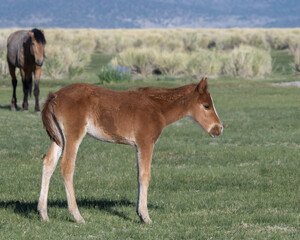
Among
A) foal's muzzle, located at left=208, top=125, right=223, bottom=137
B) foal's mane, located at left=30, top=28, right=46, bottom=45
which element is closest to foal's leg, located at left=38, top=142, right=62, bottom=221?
foal's muzzle, located at left=208, top=125, right=223, bottom=137

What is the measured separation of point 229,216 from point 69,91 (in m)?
2.51

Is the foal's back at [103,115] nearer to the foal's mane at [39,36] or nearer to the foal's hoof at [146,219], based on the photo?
the foal's hoof at [146,219]

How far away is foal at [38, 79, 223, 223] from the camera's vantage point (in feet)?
25.5

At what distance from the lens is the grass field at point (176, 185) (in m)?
7.85

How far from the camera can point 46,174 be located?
26.3 feet

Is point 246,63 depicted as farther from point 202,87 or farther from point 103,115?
point 103,115

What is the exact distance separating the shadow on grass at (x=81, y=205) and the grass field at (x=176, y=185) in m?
0.01

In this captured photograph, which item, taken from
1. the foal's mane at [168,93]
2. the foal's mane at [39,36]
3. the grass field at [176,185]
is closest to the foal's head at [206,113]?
the foal's mane at [168,93]

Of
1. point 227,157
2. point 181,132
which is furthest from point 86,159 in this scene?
point 181,132

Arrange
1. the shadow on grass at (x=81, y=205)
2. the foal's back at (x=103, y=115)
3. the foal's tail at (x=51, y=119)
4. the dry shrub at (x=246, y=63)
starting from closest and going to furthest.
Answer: the foal's back at (x=103, y=115), the foal's tail at (x=51, y=119), the shadow on grass at (x=81, y=205), the dry shrub at (x=246, y=63)

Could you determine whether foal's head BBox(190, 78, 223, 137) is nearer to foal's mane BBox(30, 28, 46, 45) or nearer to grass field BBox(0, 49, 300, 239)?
grass field BBox(0, 49, 300, 239)

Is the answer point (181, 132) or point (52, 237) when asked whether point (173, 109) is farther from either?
point (181, 132)

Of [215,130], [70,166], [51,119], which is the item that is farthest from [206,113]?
[51,119]

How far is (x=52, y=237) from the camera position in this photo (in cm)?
736
